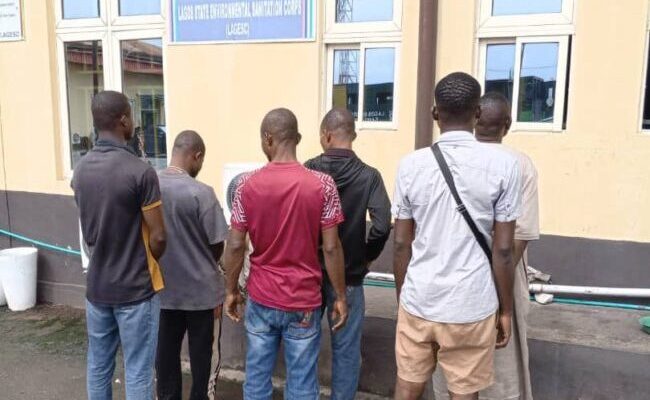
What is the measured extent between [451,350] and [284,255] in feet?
A: 2.58

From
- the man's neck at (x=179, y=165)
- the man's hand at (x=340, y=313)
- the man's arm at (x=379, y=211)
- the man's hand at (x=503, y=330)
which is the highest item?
the man's neck at (x=179, y=165)

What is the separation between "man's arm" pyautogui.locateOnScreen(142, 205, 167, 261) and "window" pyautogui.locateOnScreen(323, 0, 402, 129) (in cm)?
206

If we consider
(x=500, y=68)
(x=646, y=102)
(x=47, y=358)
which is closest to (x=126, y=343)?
(x=47, y=358)

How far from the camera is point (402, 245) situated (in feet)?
7.47

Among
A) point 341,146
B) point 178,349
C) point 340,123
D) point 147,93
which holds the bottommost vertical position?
point 178,349

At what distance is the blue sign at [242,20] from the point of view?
14.0 feet

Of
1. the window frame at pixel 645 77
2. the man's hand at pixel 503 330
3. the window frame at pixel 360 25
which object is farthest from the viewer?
the window frame at pixel 360 25

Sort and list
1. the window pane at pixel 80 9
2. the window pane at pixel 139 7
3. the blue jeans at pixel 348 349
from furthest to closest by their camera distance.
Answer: the window pane at pixel 80 9, the window pane at pixel 139 7, the blue jeans at pixel 348 349

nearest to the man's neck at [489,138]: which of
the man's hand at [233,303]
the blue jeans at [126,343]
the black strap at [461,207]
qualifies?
the black strap at [461,207]

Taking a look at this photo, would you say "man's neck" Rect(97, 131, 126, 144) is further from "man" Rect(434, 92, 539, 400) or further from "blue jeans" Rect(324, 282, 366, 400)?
"man" Rect(434, 92, 539, 400)

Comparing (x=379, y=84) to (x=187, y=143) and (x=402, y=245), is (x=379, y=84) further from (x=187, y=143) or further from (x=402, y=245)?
(x=402, y=245)

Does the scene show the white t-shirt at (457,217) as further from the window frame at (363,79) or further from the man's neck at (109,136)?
the window frame at (363,79)

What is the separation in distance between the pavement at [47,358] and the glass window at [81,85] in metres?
1.49

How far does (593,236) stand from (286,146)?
90.2 inches
